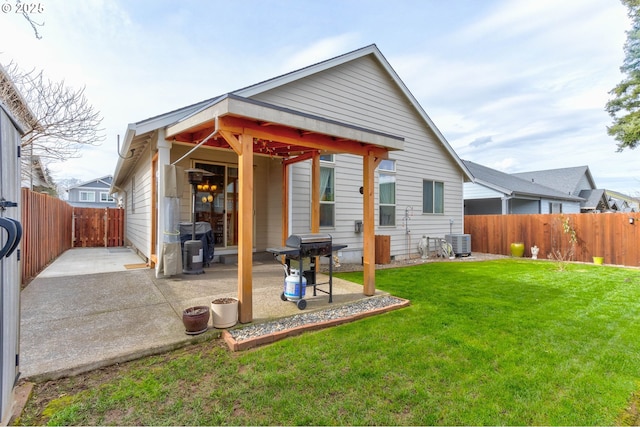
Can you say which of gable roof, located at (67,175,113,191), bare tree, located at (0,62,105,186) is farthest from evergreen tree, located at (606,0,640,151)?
gable roof, located at (67,175,113,191)

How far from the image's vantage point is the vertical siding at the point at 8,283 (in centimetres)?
167

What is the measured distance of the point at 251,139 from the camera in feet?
11.9

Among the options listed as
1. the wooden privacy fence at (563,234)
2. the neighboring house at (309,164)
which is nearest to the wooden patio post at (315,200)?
the neighboring house at (309,164)

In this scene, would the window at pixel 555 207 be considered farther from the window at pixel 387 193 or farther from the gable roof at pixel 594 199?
the window at pixel 387 193

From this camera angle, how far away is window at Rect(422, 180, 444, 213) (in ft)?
33.4

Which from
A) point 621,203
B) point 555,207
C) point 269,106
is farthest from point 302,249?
point 621,203

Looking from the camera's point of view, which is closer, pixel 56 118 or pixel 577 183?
pixel 56 118

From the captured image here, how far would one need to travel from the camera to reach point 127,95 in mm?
9320

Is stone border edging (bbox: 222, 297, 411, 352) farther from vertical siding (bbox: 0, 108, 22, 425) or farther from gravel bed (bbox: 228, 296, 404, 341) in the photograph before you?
vertical siding (bbox: 0, 108, 22, 425)

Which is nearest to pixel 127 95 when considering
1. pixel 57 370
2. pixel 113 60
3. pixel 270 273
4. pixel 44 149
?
pixel 113 60

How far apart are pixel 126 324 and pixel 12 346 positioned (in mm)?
1647

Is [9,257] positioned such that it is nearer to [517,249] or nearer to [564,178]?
[517,249]

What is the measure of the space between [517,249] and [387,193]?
18.1 feet

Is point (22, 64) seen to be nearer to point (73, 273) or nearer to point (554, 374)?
point (73, 273)
